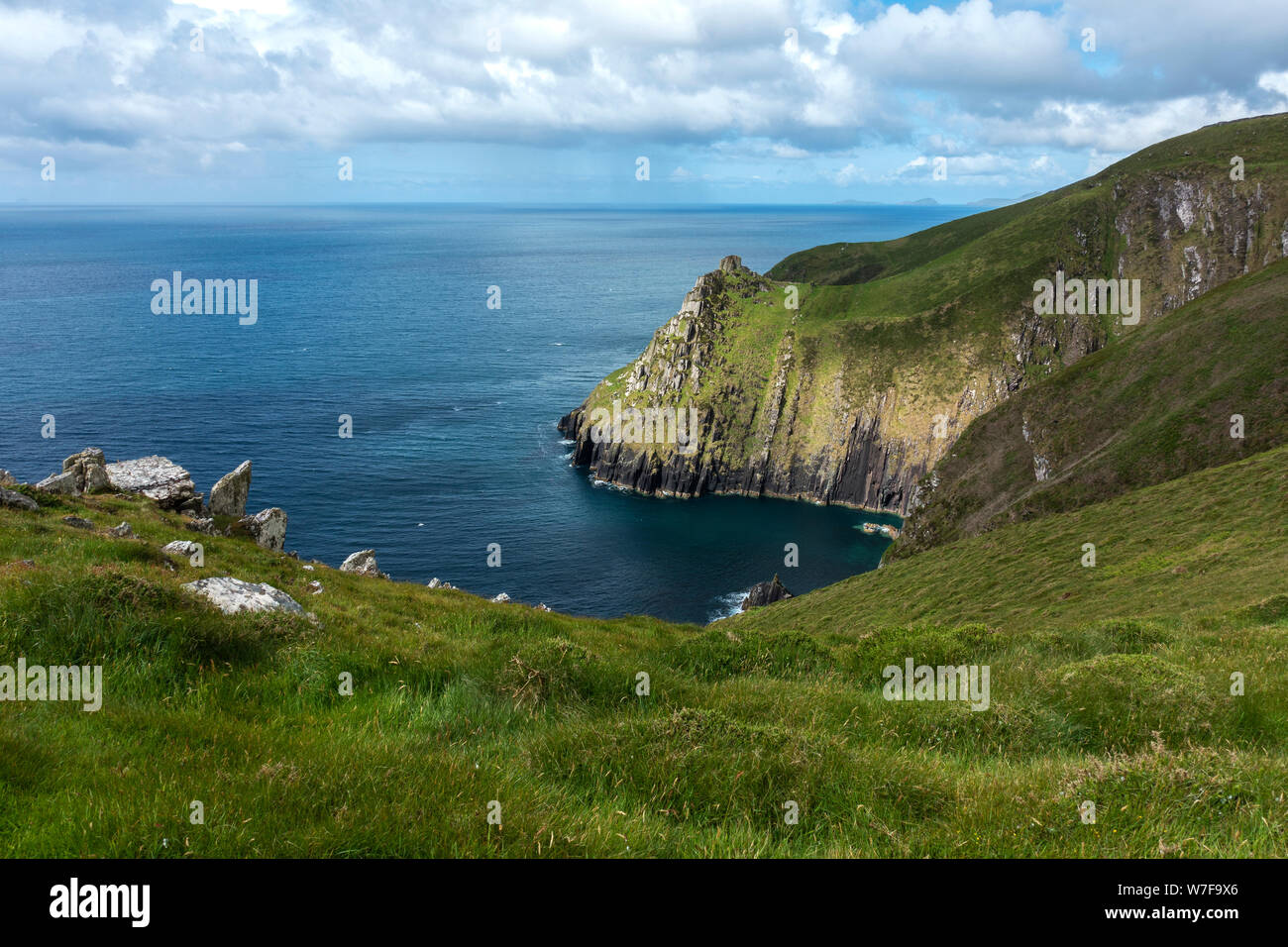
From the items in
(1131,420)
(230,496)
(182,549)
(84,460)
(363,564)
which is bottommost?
(363,564)

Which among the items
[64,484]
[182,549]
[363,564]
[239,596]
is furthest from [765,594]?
[239,596]

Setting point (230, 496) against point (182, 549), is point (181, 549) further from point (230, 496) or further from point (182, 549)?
point (230, 496)

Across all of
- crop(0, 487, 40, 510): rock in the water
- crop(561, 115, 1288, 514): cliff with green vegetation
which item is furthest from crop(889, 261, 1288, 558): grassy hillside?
crop(0, 487, 40, 510): rock in the water

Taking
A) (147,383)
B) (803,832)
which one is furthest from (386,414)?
(803,832)

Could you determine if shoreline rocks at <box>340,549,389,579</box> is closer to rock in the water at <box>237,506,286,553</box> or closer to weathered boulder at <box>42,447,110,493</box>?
rock in the water at <box>237,506,286,553</box>

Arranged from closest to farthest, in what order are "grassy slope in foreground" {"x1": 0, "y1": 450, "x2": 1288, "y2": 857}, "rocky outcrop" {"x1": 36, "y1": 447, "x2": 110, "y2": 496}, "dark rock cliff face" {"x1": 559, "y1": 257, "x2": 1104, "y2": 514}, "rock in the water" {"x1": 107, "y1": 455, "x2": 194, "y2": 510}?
"grassy slope in foreground" {"x1": 0, "y1": 450, "x2": 1288, "y2": 857}
"rocky outcrop" {"x1": 36, "y1": 447, "x2": 110, "y2": 496}
"rock in the water" {"x1": 107, "y1": 455, "x2": 194, "y2": 510}
"dark rock cliff face" {"x1": 559, "y1": 257, "x2": 1104, "y2": 514}
